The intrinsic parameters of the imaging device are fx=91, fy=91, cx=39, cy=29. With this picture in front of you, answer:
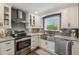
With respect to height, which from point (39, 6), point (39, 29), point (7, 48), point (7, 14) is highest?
point (39, 6)

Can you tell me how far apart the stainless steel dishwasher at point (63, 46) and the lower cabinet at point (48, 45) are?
7cm

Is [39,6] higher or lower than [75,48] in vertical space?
higher

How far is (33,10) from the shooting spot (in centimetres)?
155

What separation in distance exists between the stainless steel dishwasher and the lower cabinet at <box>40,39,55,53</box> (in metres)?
0.07

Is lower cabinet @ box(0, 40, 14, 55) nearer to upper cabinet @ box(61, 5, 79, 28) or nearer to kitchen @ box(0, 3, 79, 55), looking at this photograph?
kitchen @ box(0, 3, 79, 55)

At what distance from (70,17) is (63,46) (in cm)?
49

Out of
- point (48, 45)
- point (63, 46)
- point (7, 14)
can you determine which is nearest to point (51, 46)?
point (48, 45)

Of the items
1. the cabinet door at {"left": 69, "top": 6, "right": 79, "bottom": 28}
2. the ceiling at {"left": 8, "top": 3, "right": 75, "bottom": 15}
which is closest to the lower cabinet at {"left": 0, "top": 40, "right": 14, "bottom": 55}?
the ceiling at {"left": 8, "top": 3, "right": 75, "bottom": 15}

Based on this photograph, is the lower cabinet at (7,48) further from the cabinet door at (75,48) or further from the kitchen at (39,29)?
the cabinet door at (75,48)

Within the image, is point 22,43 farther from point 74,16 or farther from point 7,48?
point 74,16

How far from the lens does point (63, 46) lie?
4.99 ft

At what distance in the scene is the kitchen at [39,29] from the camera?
4.83 ft

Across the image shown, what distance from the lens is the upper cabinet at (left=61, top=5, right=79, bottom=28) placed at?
1449 millimetres
